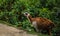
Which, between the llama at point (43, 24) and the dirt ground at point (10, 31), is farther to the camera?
the llama at point (43, 24)

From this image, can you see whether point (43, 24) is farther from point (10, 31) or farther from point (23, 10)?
point (23, 10)

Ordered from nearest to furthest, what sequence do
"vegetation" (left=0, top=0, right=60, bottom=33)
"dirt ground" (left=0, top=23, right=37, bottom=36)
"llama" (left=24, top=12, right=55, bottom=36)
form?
"dirt ground" (left=0, top=23, right=37, bottom=36)
"llama" (left=24, top=12, right=55, bottom=36)
"vegetation" (left=0, top=0, right=60, bottom=33)

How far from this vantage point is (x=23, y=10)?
10273mm

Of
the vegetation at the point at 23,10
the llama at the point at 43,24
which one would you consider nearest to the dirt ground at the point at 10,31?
the llama at the point at 43,24

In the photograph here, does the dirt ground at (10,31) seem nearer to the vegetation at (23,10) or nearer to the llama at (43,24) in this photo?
the llama at (43,24)

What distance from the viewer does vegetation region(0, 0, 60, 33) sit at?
30.9 feet

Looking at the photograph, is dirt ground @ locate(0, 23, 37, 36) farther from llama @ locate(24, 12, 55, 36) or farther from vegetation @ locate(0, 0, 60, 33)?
vegetation @ locate(0, 0, 60, 33)

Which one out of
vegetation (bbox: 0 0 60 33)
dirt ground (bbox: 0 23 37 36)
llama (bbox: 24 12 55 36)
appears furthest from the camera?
vegetation (bbox: 0 0 60 33)

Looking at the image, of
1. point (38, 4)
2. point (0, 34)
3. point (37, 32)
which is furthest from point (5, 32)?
point (38, 4)

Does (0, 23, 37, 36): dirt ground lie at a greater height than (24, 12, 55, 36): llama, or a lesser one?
lesser

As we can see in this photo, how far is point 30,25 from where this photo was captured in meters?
8.95


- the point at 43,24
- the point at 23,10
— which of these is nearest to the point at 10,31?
the point at 43,24

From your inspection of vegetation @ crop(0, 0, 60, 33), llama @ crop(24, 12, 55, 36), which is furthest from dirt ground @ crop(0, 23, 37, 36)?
vegetation @ crop(0, 0, 60, 33)

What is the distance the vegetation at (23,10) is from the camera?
9.42 meters
